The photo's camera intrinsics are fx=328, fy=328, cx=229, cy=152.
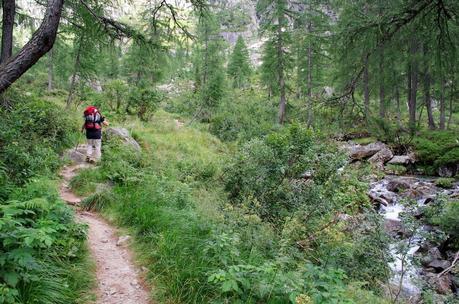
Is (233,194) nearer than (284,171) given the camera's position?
No

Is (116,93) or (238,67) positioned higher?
(238,67)

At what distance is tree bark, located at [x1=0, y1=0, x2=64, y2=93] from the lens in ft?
14.4

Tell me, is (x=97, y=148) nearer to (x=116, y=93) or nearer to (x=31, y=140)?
(x=31, y=140)

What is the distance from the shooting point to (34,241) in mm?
3223

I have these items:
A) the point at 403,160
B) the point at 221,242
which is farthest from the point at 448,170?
the point at 221,242

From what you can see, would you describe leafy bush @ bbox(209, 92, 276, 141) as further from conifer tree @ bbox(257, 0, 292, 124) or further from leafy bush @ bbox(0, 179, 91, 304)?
leafy bush @ bbox(0, 179, 91, 304)

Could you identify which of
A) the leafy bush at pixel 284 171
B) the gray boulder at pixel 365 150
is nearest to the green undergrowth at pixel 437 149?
the gray boulder at pixel 365 150

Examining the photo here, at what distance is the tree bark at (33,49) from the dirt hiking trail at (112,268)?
102 inches

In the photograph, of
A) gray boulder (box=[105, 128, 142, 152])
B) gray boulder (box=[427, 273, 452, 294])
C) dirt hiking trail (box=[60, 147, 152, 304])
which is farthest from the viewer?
gray boulder (box=[105, 128, 142, 152])

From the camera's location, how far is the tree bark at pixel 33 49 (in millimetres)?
4379

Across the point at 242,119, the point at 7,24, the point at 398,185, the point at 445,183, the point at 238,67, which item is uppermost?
the point at 238,67

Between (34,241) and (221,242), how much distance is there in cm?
206

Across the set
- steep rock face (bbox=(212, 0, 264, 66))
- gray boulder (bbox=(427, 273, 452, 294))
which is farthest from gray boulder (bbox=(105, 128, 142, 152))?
steep rock face (bbox=(212, 0, 264, 66))

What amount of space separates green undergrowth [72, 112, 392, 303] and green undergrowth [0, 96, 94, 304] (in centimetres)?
88
